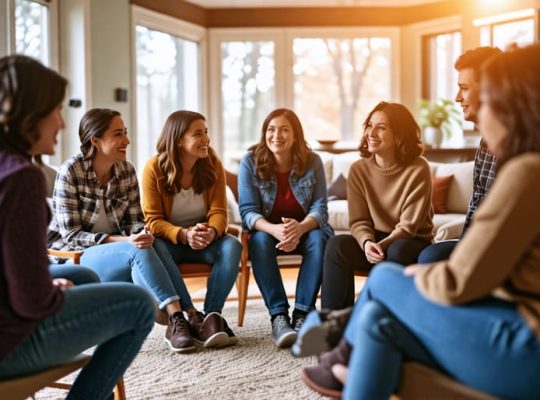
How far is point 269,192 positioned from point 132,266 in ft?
2.87

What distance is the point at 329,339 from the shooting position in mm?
1736

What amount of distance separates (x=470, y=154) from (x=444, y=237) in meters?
2.04

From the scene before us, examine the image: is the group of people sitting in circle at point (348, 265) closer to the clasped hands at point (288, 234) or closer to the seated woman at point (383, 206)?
the seated woman at point (383, 206)

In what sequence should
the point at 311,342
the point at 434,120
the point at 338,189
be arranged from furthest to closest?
the point at 434,120, the point at 338,189, the point at 311,342

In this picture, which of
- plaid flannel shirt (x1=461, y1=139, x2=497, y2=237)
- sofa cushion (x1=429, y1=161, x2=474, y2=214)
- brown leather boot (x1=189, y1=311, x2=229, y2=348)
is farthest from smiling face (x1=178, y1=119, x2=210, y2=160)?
sofa cushion (x1=429, y1=161, x2=474, y2=214)

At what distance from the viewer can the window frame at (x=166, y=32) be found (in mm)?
6293

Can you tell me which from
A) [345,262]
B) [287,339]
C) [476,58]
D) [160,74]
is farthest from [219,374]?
[160,74]

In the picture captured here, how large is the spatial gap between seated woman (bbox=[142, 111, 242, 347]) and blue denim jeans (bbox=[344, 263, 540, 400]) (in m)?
1.63

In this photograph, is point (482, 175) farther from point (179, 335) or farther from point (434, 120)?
point (434, 120)

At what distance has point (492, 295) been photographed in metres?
1.50

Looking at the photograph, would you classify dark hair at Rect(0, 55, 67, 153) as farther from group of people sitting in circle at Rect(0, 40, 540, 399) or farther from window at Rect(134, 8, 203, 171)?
window at Rect(134, 8, 203, 171)

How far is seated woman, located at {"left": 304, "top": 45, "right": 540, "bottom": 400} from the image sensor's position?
52.7 inches

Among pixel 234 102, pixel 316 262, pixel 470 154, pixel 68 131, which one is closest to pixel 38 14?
pixel 68 131

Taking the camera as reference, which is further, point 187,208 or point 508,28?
point 508,28
